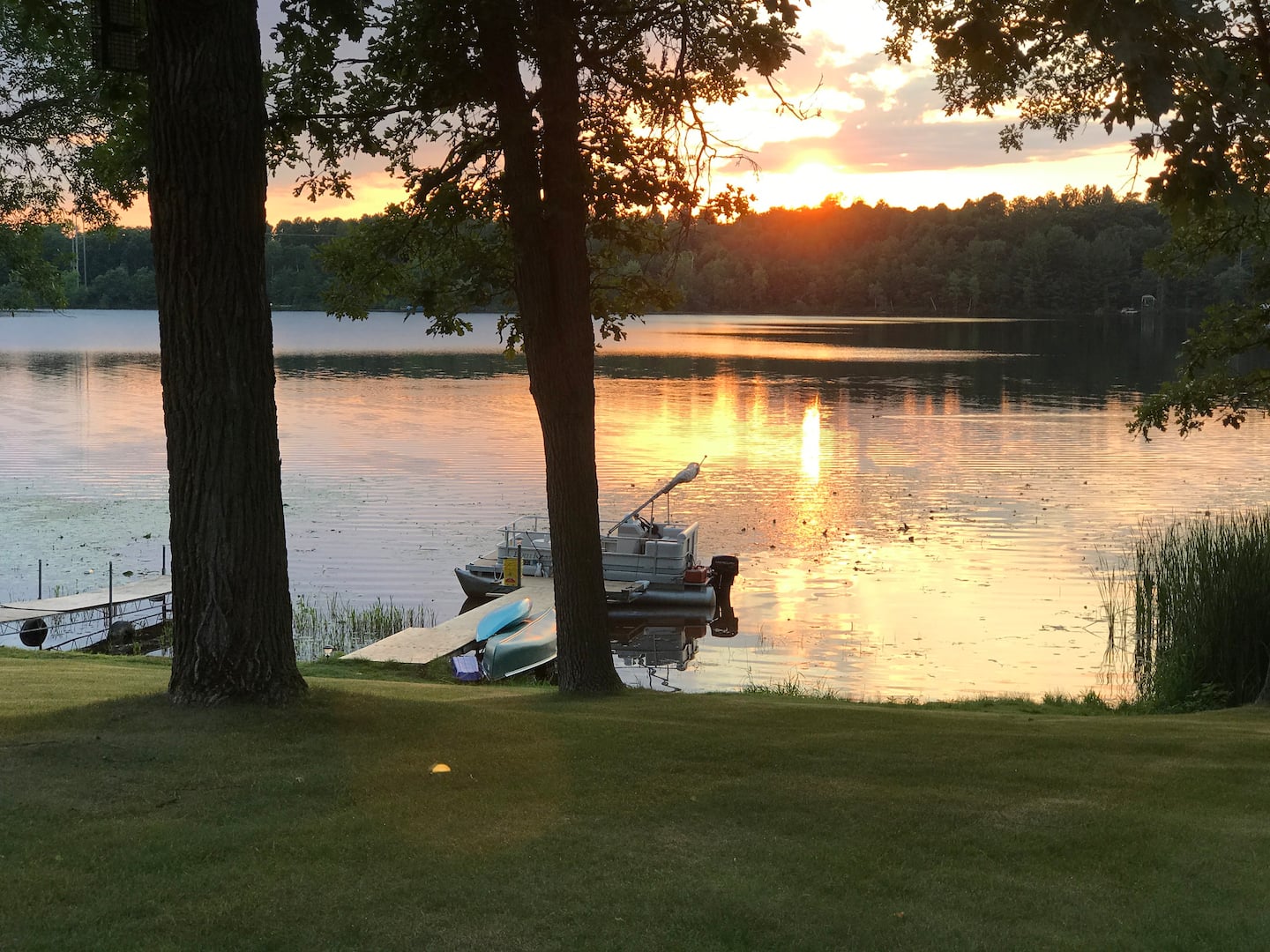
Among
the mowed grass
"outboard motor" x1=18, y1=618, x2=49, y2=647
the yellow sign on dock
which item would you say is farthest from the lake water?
the mowed grass

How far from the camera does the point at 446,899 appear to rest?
195 inches

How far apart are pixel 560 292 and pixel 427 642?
10286mm

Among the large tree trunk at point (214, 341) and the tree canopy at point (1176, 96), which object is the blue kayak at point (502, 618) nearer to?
the tree canopy at point (1176, 96)

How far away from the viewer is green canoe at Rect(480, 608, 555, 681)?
762 inches

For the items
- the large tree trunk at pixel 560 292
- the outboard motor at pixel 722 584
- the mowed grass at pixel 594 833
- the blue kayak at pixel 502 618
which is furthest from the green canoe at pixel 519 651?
the mowed grass at pixel 594 833

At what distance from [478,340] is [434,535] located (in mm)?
111648

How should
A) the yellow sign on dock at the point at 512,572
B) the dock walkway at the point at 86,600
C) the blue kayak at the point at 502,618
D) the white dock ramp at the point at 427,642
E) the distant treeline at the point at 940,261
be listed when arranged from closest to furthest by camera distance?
the white dock ramp at the point at 427,642, the dock walkway at the point at 86,600, the blue kayak at the point at 502,618, the yellow sign on dock at the point at 512,572, the distant treeline at the point at 940,261

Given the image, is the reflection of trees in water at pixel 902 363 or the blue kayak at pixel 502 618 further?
the reflection of trees in water at pixel 902 363

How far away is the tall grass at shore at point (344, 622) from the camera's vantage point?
2155 cm

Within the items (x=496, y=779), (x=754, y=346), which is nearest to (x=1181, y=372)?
(x=496, y=779)

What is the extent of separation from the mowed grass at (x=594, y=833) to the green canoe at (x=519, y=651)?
1095 cm

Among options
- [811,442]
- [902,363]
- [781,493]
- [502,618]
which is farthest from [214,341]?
[902,363]

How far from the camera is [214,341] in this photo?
7.61 metres

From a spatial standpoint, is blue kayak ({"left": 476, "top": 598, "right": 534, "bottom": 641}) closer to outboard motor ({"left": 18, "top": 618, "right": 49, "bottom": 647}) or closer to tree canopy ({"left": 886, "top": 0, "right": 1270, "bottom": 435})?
outboard motor ({"left": 18, "top": 618, "right": 49, "bottom": 647})
